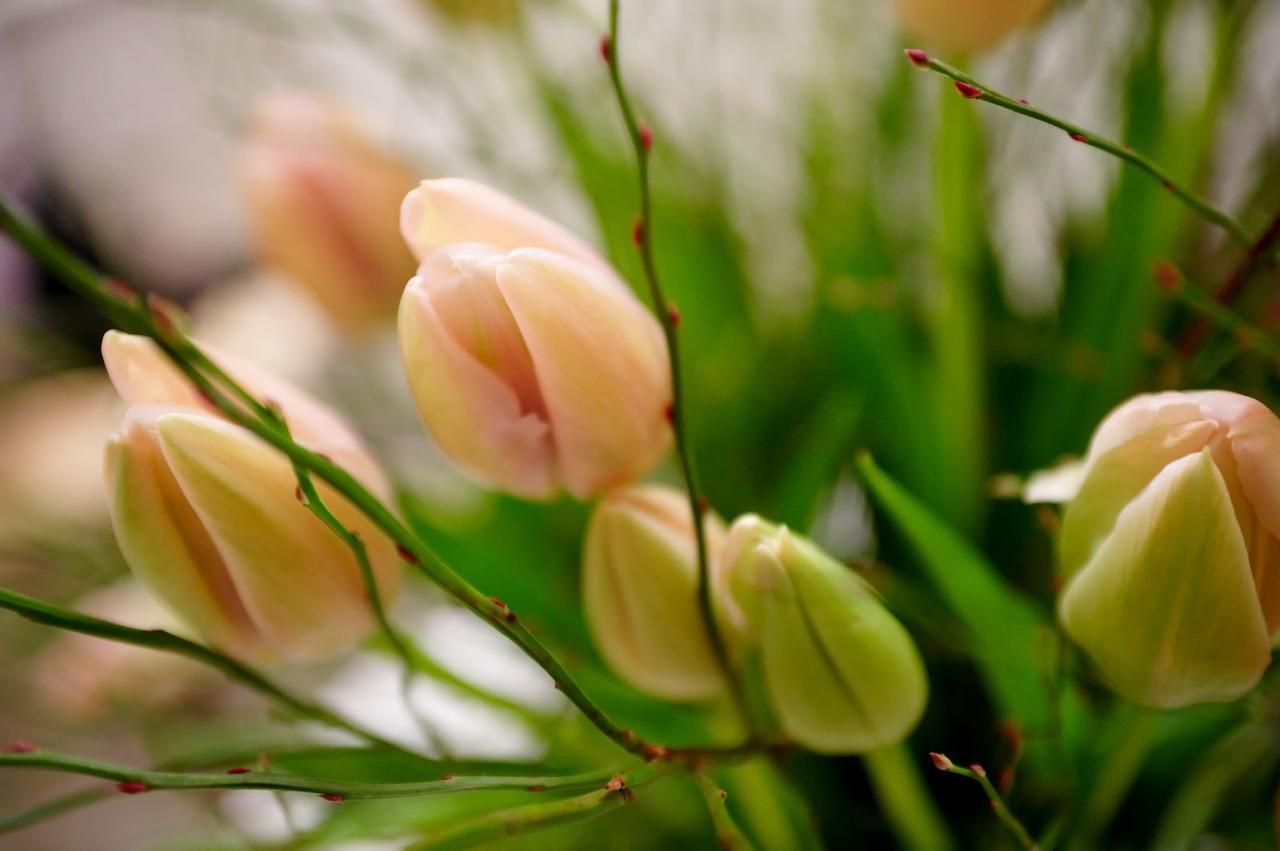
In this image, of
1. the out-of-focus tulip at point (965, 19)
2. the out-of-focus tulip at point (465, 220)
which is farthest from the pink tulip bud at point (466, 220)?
the out-of-focus tulip at point (965, 19)

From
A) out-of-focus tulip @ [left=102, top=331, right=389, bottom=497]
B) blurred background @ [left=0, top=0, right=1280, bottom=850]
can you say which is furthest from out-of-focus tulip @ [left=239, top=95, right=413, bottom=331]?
out-of-focus tulip @ [left=102, top=331, right=389, bottom=497]

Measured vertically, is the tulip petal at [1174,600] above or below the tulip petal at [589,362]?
below

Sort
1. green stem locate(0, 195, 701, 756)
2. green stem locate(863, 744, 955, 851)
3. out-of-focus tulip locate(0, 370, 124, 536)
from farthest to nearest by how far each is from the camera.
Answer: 1. out-of-focus tulip locate(0, 370, 124, 536)
2. green stem locate(863, 744, 955, 851)
3. green stem locate(0, 195, 701, 756)

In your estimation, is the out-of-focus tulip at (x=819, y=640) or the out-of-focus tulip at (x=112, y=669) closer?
the out-of-focus tulip at (x=819, y=640)

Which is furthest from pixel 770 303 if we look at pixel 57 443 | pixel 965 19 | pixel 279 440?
pixel 57 443

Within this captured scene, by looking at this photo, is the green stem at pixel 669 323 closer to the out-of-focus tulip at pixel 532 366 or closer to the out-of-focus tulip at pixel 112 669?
the out-of-focus tulip at pixel 532 366

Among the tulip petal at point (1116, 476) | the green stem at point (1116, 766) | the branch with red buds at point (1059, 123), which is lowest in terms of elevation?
the green stem at point (1116, 766)

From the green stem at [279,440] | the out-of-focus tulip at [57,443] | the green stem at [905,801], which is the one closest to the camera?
the green stem at [279,440]

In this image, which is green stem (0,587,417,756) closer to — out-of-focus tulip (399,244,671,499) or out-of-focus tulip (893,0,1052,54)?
out-of-focus tulip (399,244,671,499)
